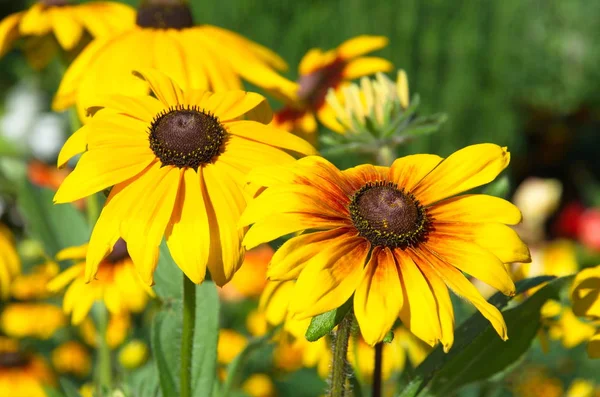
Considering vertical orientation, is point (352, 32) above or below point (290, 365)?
above

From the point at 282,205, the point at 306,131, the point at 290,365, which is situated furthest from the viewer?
the point at 290,365

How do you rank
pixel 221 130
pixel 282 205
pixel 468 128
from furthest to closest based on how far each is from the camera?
pixel 468 128
pixel 221 130
pixel 282 205

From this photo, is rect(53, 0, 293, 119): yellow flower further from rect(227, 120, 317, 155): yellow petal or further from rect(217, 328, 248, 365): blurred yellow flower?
rect(217, 328, 248, 365): blurred yellow flower

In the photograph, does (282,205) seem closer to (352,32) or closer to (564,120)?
(352,32)

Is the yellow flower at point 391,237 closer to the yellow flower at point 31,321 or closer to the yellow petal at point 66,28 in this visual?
the yellow petal at point 66,28

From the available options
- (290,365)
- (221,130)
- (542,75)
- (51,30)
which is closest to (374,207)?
(221,130)

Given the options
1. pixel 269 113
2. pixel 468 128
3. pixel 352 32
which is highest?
pixel 269 113

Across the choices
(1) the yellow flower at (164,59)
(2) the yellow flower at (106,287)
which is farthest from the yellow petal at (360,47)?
(2) the yellow flower at (106,287)

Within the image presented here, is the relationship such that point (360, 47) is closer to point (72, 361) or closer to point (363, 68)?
point (363, 68)

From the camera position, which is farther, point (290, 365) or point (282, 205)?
point (290, 365)
